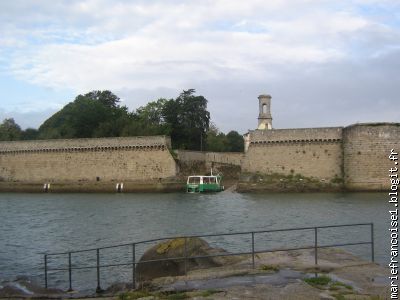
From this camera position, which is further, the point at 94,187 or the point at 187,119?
the point at 187,119

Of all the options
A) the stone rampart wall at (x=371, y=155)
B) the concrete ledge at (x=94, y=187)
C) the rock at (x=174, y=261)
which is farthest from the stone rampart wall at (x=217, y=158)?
the rock at (x=174, y=261)

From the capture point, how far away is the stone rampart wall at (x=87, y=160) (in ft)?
208

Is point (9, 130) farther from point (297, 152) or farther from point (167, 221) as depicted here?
point (167, 221)

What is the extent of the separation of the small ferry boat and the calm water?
9.70m

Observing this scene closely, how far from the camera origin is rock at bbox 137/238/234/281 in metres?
15.2

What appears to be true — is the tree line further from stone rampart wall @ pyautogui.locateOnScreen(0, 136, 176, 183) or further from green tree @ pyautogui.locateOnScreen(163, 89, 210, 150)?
stone rampart wall @ pyautogui.locateOnScreen(0, 136, 176, 183)

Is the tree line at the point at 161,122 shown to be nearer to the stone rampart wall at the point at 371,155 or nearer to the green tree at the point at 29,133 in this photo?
the green tree at the point at 29,133

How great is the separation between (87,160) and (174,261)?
5275 centimetres

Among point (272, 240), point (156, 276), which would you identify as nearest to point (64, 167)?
point (272, 240)

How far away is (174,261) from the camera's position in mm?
15367

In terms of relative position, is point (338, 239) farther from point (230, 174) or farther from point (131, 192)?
point (230, 174)

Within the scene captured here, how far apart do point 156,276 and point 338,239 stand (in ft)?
39.8

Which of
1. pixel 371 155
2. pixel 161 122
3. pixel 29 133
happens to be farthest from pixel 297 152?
pixel 29 133

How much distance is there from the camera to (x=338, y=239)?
24688 millimetres
